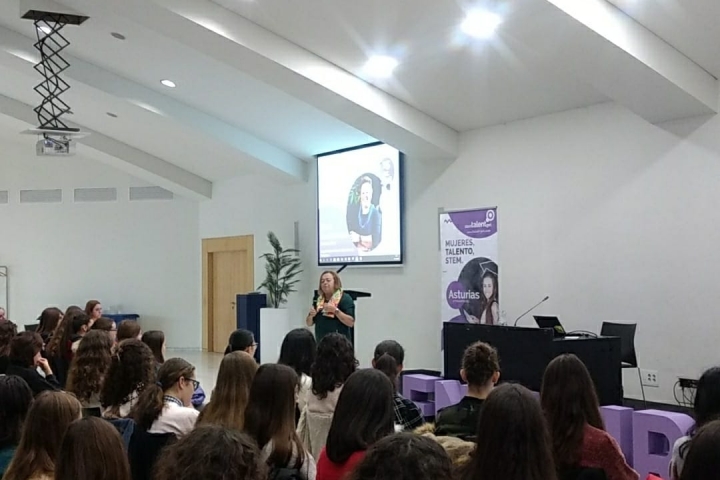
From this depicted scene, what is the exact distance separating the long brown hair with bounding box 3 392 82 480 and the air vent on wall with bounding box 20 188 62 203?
41.7ft

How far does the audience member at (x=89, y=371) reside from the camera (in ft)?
12.3

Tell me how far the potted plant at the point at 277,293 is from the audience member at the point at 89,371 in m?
6.54

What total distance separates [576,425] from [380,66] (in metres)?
5.15

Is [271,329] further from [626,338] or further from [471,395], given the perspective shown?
[471,395]

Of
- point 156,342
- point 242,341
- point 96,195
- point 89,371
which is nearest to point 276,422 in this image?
point 89,371

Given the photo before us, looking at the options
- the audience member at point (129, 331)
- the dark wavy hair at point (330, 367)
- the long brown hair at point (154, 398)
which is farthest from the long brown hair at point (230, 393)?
the audience member at point (129, 331)

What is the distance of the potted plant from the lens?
1051 centimetres

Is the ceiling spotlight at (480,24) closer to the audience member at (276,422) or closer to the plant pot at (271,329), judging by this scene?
the audience member at (276,422)

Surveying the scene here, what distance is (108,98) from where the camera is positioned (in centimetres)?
952

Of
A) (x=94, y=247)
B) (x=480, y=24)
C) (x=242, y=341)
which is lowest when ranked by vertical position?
(x=242, y=341)

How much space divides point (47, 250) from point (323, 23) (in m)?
9.53

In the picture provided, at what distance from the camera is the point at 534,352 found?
18.2ft

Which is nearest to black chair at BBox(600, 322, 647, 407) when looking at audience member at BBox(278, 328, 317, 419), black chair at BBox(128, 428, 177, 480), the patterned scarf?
the patterned scarf

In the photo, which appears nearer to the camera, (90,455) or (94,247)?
(90,455)
